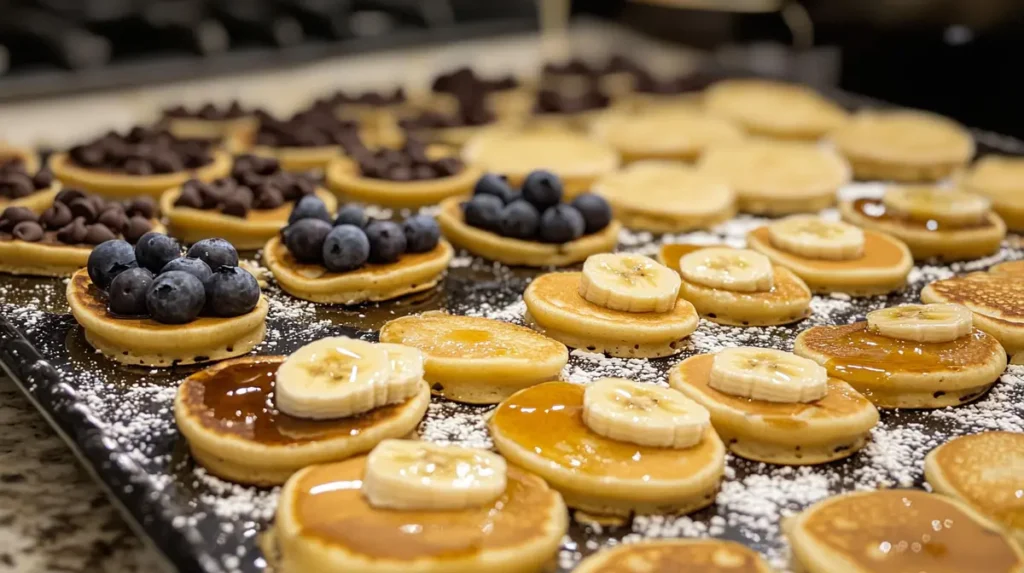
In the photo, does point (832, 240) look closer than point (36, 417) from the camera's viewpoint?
No

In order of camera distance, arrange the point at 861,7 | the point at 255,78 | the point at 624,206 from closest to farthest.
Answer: the point at 624,206
the point at 861,7
the point at 255,78

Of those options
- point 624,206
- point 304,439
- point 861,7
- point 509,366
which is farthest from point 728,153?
point 304,439

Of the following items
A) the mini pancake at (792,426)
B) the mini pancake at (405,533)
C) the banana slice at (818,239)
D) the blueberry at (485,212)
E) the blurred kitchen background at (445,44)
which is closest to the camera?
the mini pancake at (405,533)

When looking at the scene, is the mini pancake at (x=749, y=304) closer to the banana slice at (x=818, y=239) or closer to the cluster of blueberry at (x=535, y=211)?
the banana slice at (x=818, y=239)

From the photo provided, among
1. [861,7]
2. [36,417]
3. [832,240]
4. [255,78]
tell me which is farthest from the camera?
[255,78]

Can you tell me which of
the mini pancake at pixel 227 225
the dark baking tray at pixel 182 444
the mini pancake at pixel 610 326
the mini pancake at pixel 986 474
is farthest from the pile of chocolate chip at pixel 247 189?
the mini pancake at pixel 986 474

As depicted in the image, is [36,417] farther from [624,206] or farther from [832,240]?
[832,240]
